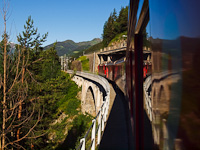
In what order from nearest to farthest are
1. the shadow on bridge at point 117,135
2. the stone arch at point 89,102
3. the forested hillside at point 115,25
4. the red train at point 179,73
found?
the red train at point 179,73
the shadow on bridge at point 117,135
the stone arch at point 89,102
the forested hillside at point 115,25

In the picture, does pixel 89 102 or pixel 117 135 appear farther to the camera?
pixel 89 102

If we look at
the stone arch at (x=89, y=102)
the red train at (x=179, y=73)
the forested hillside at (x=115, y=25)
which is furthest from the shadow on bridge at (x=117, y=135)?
the forested hillside at (x=115, y=25)

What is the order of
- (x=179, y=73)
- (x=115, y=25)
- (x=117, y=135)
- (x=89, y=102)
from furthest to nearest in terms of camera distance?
(x=115, y=25) → (x=89, y=102) → (x=117, y=135) → (x=179, y=73)

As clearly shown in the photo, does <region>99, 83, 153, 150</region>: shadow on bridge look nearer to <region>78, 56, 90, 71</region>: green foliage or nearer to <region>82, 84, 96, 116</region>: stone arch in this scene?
<region>82, 84, 96, 116</region>: stone arch

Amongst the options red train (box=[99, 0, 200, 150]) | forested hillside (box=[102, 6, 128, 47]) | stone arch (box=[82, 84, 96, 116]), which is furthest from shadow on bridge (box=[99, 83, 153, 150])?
forested hillside (box=[102, 6, 128, 47])

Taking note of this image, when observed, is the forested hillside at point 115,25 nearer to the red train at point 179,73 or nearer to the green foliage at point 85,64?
the green foliage at point 85,64

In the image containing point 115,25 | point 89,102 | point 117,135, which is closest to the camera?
point 117,135

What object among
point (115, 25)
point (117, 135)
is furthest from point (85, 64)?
point (117, 135)

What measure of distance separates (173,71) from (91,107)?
31.5m

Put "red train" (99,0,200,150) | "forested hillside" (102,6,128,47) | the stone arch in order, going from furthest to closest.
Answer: "forested hillside" (102,6,128,47), the stone arch, "red train" (99,0,200,150)

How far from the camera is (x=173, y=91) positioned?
0.94m

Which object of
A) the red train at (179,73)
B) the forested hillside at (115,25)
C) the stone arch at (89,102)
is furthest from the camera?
the forested hillside at (115,25)

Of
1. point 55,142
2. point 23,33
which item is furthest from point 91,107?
point 23,33

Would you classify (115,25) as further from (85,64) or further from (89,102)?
(89,102)
